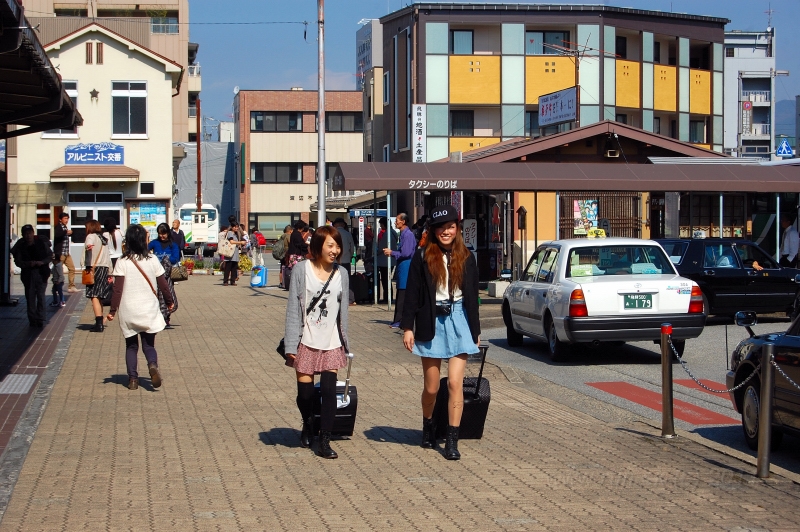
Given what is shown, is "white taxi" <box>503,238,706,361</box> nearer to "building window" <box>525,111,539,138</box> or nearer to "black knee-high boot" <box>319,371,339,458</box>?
"black knee-high boot" <box>319,371,339,458</box>

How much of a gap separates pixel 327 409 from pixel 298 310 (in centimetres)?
76

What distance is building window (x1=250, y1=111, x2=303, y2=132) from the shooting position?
67.1 meters

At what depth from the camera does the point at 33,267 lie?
16.8m

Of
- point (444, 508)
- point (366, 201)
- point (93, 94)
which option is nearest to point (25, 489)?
point (444, 508)

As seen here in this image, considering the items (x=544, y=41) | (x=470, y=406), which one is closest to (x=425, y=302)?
(x=470, y=406)

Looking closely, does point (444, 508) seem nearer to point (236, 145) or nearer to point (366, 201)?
point (366, 201)

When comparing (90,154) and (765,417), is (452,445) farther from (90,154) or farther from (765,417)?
(90,154)

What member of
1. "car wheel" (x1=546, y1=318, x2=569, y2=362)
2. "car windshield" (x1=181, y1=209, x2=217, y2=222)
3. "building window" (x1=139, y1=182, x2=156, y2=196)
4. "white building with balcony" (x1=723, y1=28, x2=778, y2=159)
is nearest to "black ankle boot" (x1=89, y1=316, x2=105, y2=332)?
"car wheel" (x1=546, y1=318, x2=569, y2=362)

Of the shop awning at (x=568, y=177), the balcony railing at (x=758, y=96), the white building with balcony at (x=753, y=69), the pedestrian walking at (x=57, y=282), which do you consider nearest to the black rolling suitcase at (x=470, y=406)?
the shop awning at (x=568, y=177)

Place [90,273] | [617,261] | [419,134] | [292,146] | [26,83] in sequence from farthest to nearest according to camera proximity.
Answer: [292,146], [419,134], [90,273], [617,261], [26,83]

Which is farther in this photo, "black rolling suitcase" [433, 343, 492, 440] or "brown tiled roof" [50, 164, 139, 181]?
"brown tiled roof" [50, 164, 139, 181]

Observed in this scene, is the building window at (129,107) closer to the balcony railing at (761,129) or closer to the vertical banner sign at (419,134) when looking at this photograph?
the vertical banner sign at (419,134)

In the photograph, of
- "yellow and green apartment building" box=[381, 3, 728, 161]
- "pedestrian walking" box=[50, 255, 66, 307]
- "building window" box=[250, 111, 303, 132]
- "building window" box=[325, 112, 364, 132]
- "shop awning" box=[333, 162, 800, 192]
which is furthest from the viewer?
"building window" box=[325, 112, 364, 132]

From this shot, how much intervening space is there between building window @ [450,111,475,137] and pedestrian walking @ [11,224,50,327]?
28153 millimetres
